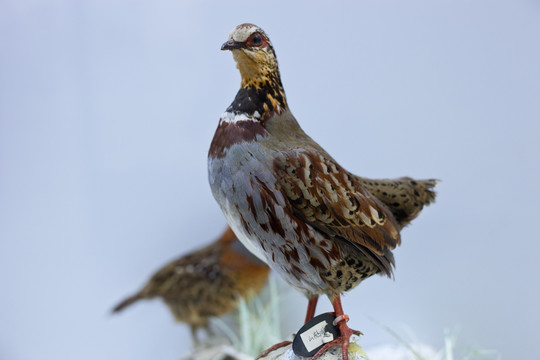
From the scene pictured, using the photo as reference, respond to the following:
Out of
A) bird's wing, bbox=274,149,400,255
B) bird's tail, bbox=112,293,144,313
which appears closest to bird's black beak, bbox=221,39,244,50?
bird's wing, bbox=274,149,400,255

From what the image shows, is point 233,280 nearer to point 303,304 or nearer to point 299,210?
point 303,304

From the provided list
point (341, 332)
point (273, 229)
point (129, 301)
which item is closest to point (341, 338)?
point (341, 332)

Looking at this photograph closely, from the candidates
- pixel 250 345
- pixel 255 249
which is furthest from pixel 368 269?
pixel 250 345

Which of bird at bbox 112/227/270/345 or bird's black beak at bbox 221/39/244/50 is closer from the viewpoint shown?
bird's black beak at bbox 221/39/244/50

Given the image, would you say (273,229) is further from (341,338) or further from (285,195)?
(341,338)

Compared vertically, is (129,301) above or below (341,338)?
below

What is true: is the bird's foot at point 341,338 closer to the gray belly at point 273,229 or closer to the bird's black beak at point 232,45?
the gray belly at point 273,229

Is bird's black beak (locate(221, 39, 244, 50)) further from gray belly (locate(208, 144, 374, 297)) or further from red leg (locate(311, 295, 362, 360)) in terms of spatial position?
red leg (locate(311, 295, 362, 360))
